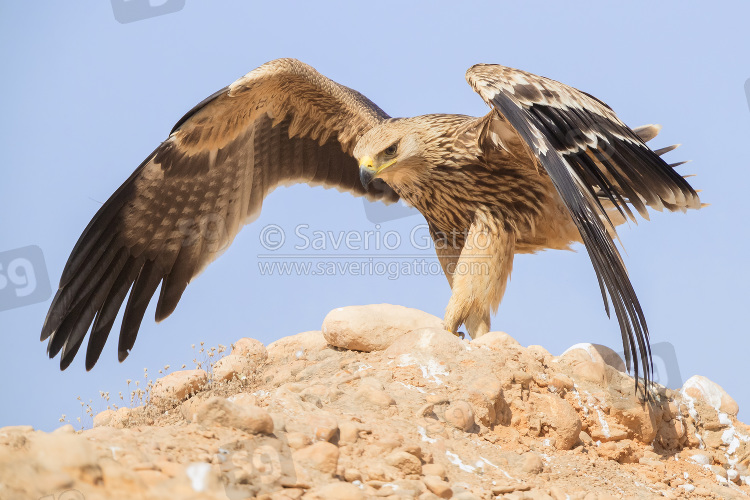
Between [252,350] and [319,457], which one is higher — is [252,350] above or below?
above

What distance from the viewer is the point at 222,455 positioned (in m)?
2.77

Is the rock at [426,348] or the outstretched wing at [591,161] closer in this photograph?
the outstretched wing at [591,161]

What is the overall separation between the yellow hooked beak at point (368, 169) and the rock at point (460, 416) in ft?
7.42

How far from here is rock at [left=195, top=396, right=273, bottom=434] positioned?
2.92 metres

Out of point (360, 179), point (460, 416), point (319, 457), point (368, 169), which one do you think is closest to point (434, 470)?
point (319, 457)

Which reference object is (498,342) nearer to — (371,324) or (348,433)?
(371,324)

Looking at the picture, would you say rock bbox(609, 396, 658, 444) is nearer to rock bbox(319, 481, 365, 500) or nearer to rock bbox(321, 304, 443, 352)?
rock bbox(321, 304, 443, 352)

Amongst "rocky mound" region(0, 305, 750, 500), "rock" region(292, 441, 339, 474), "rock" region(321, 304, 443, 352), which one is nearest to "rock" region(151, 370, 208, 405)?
"rocky mound" region(0, 305, 750, 500)

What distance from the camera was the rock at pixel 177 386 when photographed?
5789mm

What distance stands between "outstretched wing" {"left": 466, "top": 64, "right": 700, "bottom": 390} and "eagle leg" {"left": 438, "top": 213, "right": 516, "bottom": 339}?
1027 mm

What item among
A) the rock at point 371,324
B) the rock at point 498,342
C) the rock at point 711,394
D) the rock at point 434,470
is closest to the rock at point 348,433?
the rock at point 434,470

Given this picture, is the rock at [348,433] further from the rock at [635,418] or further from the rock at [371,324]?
the rock at [635,418]

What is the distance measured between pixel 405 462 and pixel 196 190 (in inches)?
165

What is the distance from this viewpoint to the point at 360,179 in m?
6.21
